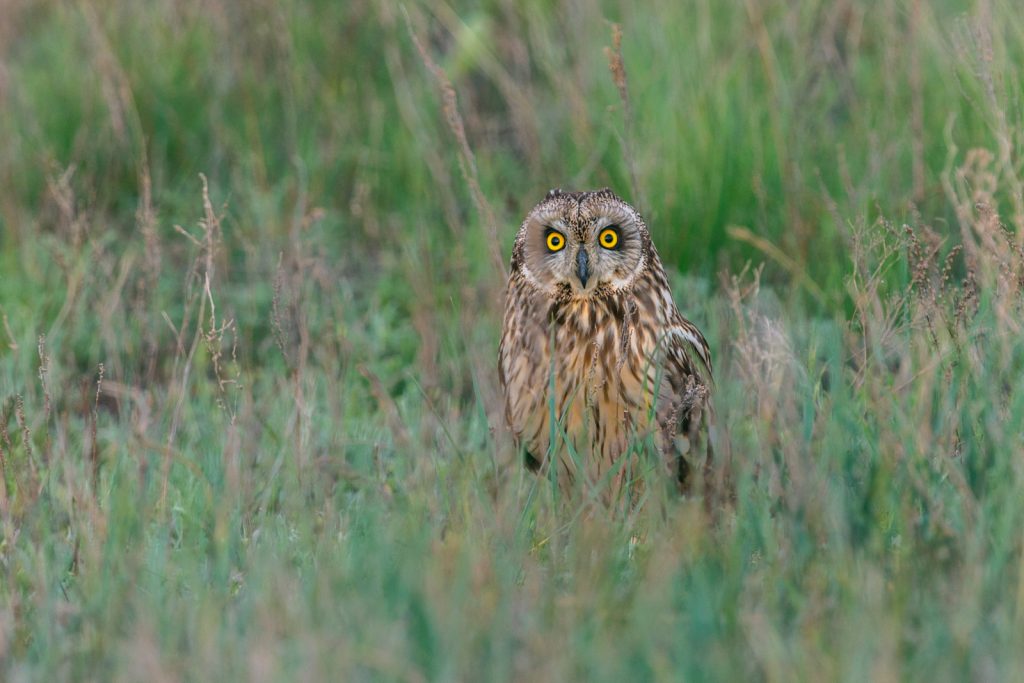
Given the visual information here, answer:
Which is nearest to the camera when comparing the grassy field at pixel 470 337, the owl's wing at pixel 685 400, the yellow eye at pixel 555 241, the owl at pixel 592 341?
the grassy field at pixel 470 337

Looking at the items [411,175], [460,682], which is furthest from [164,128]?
[460,682]

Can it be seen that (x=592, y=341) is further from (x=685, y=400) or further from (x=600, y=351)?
(x=685, y=400)

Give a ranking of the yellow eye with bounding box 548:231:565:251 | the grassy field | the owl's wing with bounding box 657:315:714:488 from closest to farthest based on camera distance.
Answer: the grassy field
the owl's wing with bounding box 657:315:714:488
the yellow eye with bounding box 548:231:565:251

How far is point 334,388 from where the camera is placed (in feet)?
14.0

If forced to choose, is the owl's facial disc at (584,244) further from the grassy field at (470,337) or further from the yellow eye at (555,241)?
the grassy field at (470,337)

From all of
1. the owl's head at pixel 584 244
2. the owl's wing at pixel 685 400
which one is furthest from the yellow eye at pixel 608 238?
the owl's wing at pixel 685 400

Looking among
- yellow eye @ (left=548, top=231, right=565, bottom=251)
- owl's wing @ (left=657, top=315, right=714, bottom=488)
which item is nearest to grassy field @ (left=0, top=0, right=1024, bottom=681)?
owl's wing @ (left=657, top=315, right=714, bottom=488)

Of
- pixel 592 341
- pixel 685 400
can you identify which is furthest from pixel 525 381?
pixel 685 400

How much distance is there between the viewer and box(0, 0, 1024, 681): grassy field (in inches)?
113

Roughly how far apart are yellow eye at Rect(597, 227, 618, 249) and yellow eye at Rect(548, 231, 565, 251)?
0.32 feet

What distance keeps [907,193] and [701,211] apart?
68 centimetres

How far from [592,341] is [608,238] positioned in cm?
27

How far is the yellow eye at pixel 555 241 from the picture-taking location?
→ 4188 millimetres

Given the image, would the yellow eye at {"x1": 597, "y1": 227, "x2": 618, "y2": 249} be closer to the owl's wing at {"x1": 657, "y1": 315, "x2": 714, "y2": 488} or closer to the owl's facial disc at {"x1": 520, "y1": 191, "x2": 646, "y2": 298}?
the owl's facial disc at {"x1": 520, "y1": 191, "x2": 646, "y2": 298}
